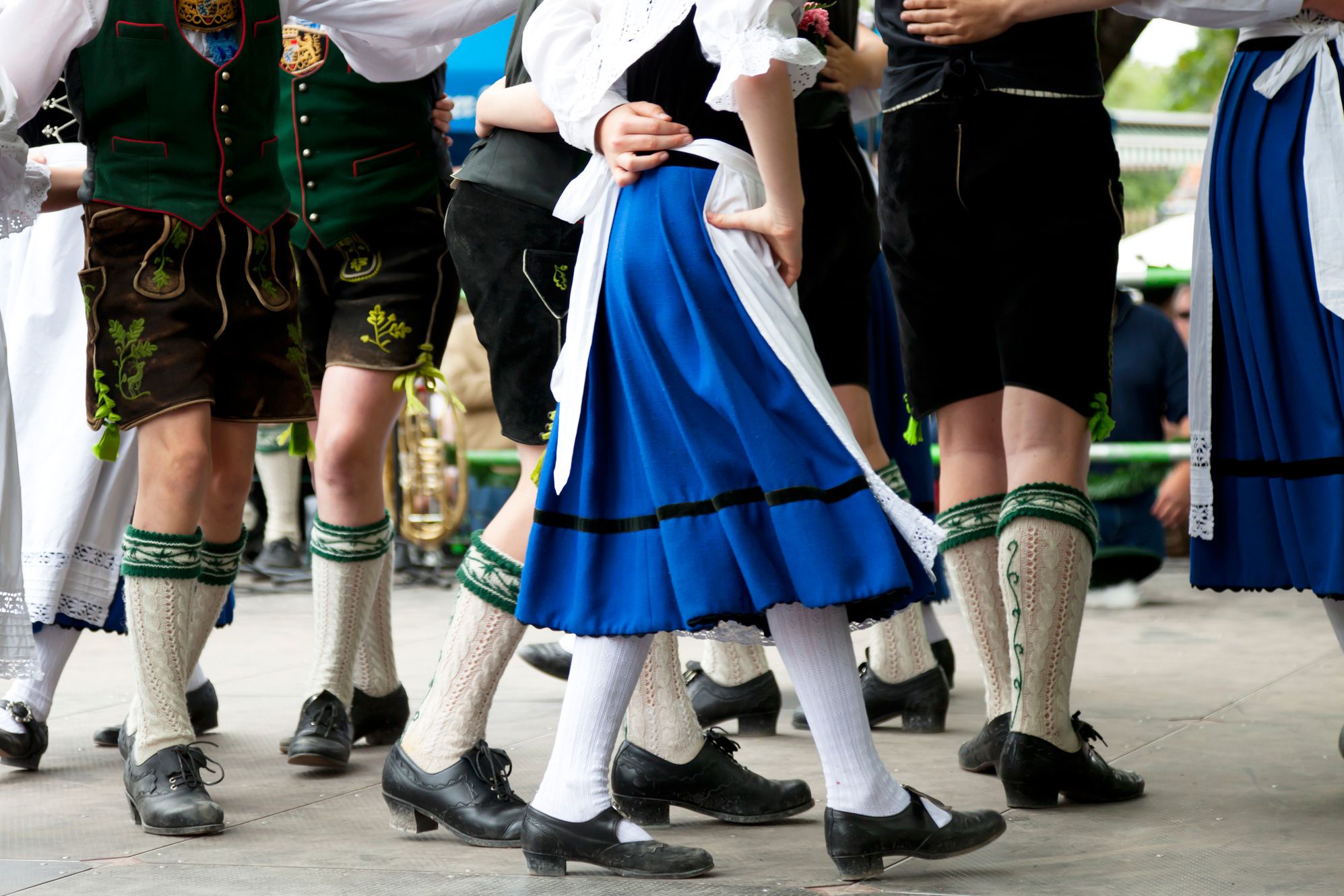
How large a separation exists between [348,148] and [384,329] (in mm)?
448

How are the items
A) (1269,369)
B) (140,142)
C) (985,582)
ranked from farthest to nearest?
1. (985,582)
2. (140,142)
3. (1269,369)

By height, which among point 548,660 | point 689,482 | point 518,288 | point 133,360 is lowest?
Result: point 548,660

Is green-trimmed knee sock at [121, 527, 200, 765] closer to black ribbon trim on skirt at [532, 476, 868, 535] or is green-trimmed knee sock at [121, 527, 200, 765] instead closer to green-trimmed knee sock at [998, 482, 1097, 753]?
black ribbon trim on skirt at [532, 476, 868, 535]

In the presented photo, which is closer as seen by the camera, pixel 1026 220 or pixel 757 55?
pixel 757 55

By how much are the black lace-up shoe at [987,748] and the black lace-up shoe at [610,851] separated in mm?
878

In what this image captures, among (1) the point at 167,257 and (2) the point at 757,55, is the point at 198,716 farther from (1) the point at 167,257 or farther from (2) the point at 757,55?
(2) the point at 757,55

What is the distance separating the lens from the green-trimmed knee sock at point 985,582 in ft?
10.4

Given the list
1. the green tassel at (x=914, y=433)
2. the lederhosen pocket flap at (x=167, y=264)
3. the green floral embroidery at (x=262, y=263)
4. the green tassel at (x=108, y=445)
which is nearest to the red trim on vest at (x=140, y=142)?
the lederhosen pocket flap at (x=167, y=264)

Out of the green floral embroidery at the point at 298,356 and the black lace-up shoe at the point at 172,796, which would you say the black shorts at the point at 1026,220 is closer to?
the green floral embroidery at the point at 298,356

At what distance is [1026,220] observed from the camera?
290cm

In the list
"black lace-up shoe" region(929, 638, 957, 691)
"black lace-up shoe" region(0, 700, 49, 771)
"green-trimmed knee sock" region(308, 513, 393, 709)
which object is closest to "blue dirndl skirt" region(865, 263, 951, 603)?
"black lace-up shoe" region(929, 638, 957, 691)

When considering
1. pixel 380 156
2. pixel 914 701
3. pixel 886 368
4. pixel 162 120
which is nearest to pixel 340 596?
pixel 380 156

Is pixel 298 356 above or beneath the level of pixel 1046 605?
above

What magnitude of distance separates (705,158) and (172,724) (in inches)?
58.3
